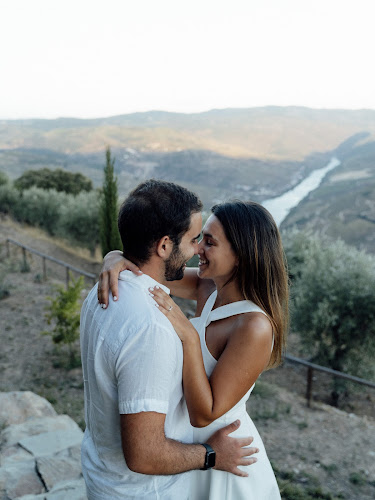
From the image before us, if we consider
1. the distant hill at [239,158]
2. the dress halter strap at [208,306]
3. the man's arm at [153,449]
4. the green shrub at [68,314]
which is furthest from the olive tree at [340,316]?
the distant hill at [239,158]

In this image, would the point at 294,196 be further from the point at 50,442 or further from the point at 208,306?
the point at 208,306

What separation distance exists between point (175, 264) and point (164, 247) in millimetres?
89

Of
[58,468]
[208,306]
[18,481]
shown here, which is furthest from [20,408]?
[208,306]

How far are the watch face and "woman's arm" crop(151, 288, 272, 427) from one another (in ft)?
0.51

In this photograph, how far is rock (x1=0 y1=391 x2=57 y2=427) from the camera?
199 inches

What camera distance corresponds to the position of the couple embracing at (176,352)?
138 cm

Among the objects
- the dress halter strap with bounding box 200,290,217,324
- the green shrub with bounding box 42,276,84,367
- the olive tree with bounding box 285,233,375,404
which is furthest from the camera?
the olive tree with bounding box 285,233,375,404

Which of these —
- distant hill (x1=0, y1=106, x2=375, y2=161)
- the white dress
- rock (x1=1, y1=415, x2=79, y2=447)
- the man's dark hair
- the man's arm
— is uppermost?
distant hill (x1=0, y1=106, x2=375, y2=161)

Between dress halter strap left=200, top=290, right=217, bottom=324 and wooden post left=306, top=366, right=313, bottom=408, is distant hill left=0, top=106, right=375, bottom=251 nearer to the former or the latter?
wooden post left=306, top=366, right=313, bottom=408

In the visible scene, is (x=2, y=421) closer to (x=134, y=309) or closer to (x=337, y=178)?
(x=134, y=309)

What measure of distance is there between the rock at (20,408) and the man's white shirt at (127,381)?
150 inches

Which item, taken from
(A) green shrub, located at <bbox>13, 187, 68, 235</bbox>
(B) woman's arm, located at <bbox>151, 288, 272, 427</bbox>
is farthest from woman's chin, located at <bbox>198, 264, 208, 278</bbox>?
(A) green shrub, located at <bbox>13, 187, 68, 235</bbox>

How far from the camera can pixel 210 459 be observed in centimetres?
168

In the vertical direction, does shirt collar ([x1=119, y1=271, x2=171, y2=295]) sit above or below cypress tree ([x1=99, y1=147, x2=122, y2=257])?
above
